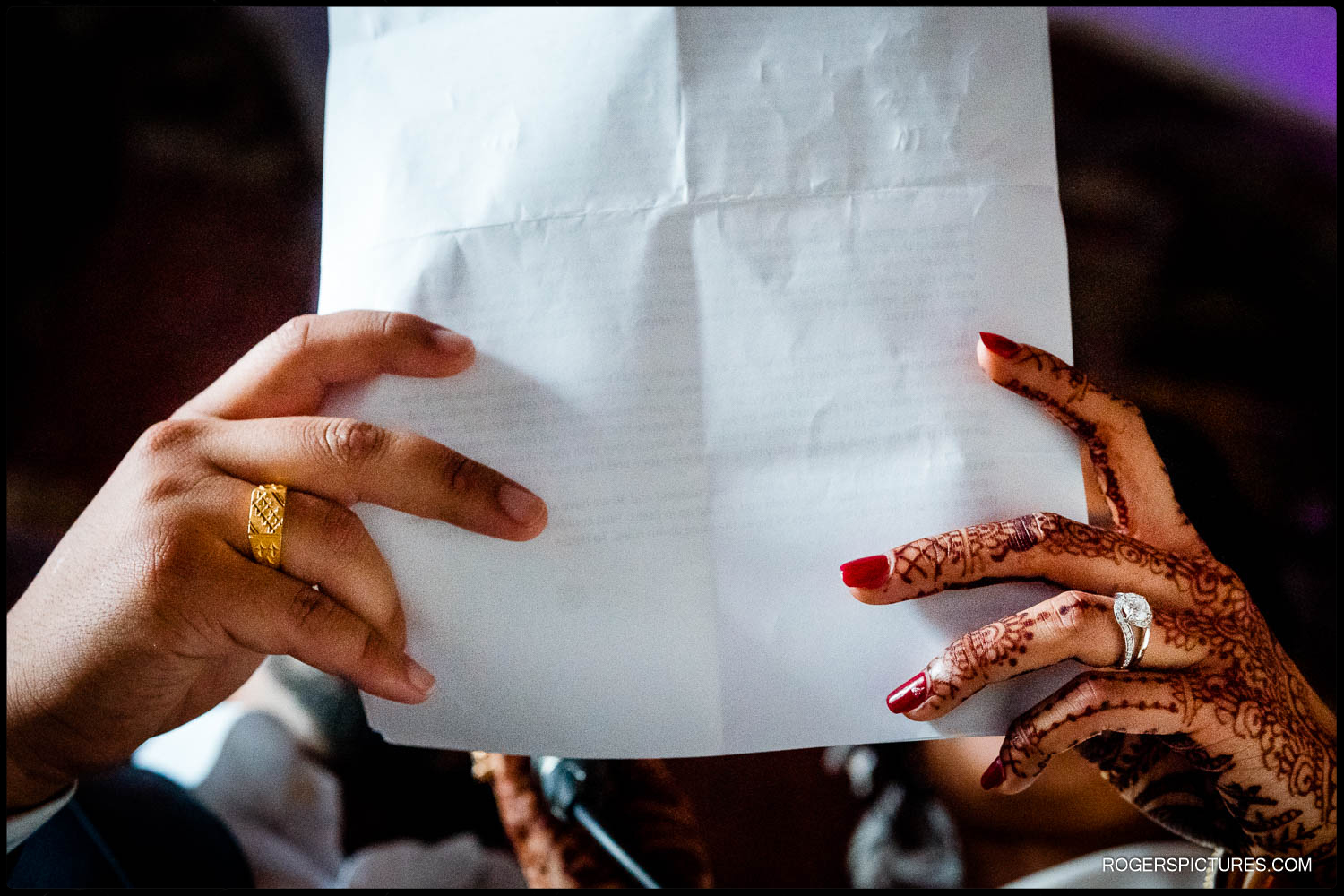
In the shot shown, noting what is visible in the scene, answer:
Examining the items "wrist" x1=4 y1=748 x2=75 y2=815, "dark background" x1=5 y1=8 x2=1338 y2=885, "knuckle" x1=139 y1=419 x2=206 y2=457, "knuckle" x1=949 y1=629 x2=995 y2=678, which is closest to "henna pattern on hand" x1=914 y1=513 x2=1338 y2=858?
"knuckle" x1=949 y1=629 x2=995 y2=678

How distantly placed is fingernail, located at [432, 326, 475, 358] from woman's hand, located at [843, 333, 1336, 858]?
311mm

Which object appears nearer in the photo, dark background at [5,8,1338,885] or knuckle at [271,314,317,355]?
knuckle at [271,314,317,355]

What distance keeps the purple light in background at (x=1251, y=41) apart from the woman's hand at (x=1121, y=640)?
0.65 metres

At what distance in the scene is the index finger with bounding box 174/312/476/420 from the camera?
515 mm

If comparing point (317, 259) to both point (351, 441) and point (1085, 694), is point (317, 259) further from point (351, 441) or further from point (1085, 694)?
point (1085, 694)

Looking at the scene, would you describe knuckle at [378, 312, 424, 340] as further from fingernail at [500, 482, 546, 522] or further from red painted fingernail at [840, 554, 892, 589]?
red painted fingernail at [840, 554, 892, 589]

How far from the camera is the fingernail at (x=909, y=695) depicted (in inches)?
19.4

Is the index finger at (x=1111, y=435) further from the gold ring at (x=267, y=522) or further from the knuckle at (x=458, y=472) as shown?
the gold ring at (x=267, y=522)

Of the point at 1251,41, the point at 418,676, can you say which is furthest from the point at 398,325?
the point at 1251,41

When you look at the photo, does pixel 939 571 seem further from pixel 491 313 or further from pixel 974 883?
pixel 974 883

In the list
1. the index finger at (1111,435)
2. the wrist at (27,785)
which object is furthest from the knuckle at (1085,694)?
the wrist at (27,785)

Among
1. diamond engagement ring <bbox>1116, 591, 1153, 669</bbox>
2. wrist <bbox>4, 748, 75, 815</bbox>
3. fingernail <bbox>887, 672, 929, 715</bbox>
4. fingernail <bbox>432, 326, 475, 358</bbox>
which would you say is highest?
fingernail <bbox>432, 326, 475, 358</bbox>

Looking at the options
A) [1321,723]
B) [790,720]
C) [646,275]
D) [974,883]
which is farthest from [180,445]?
[974,883]

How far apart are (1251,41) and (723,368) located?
855mm
